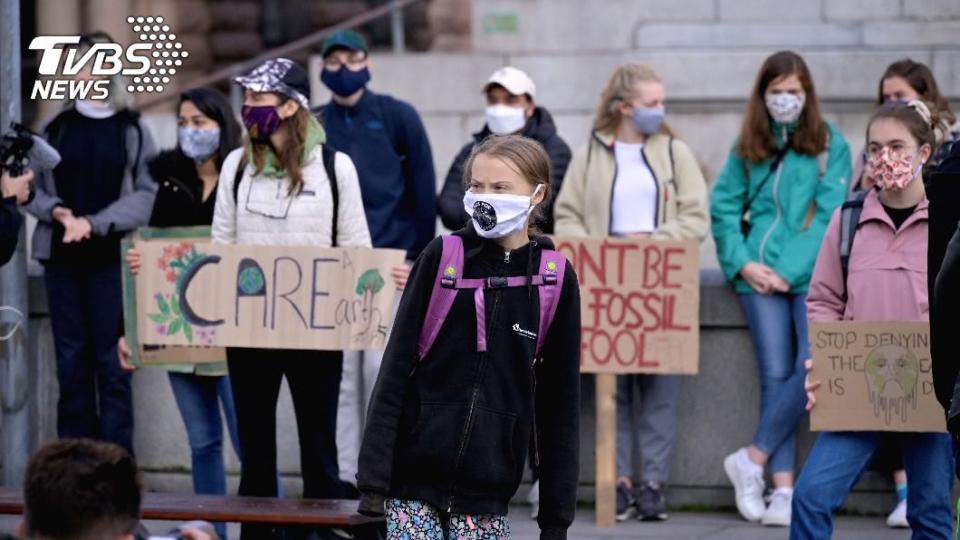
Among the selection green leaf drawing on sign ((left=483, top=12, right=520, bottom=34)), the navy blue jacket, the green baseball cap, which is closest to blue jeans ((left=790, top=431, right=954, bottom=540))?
the navy blue jacket

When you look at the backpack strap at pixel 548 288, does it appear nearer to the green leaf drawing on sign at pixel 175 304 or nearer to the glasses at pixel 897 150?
Result: the glasses at pixel 897 150

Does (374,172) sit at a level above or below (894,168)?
above

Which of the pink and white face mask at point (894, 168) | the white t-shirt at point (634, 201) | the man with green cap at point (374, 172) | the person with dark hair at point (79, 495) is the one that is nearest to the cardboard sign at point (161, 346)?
the man with green cap at point (374, 172)

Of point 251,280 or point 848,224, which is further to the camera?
point 251,280

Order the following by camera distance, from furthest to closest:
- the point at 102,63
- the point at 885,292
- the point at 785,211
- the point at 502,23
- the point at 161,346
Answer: the point at 502,23 < the point at 102,63 < the point at 785,211 < the point at 161,346 < the point at 885,292

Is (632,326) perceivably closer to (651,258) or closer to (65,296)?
(651,258)

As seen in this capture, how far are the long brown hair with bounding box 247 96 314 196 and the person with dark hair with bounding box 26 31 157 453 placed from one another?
1.40 metres

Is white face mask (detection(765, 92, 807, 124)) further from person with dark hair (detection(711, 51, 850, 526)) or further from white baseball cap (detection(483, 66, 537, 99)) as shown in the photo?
white baseball cap (detection(483, 66, 537, 99))

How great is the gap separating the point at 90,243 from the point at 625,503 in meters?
2.83

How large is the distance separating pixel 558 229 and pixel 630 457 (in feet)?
3.81

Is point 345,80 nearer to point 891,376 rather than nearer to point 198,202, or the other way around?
point 198,202

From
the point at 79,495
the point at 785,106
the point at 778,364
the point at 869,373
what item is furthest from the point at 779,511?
the point at 79,495

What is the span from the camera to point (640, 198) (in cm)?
897

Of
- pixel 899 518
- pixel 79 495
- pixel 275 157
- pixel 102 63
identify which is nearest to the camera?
pixel 79 495
